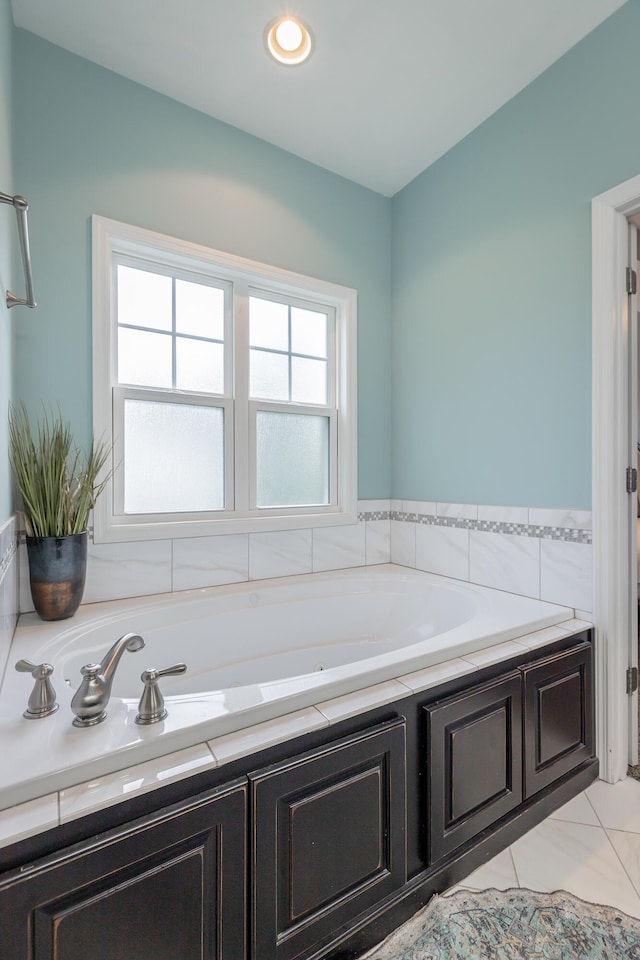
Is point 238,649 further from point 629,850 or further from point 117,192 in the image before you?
point 117,192

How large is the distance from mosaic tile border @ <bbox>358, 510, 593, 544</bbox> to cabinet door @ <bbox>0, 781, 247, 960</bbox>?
1489mm

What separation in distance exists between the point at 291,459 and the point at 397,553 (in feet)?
2.73

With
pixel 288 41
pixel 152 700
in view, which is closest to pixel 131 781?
pixel 152 700

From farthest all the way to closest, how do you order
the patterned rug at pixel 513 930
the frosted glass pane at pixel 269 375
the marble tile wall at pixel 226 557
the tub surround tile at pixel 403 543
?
1. the tub surround tile at pixel 403 543
2. the frosted glass pane at pixel 269 375
3. the marble tile wall at pixel 226 557
4. the patterned rug at pixel 513 930

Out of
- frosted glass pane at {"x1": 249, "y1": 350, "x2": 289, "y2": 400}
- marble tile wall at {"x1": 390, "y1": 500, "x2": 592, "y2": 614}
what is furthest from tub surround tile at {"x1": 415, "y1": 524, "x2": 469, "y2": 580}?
frosted glass pane at {"x1": 249, "y1": 350, "x2": 289, "y2": 400}

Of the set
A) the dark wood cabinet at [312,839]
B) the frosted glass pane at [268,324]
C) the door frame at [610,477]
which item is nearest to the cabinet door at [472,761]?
the dark wood cabinet at [312,839]

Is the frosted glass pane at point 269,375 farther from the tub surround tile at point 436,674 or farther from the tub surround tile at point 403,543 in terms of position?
the tub surround tile at point 436,674

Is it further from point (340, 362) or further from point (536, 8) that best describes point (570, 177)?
point (340, 362)

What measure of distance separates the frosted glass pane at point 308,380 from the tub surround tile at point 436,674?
5.10 feet

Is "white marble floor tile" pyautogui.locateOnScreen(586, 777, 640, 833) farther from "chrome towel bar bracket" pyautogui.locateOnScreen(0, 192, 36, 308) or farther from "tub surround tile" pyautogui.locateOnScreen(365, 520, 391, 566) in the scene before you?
"chrome towel bar bracket" pyautogui.locateOnScreen(0, 192, 36, 308)

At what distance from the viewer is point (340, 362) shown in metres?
2.52

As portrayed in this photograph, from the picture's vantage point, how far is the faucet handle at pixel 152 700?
930 mm

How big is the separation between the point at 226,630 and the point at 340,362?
1525 mm

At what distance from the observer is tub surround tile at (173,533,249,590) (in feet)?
6.52
